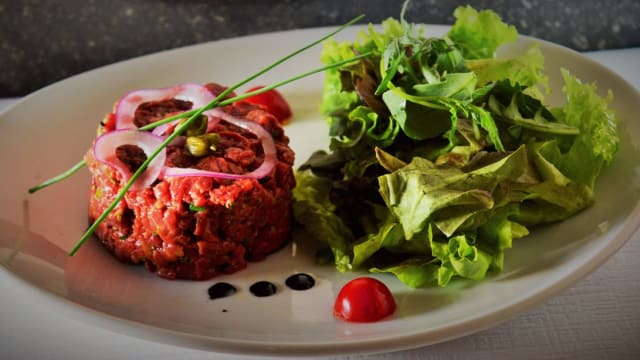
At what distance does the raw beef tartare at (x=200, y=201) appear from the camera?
2287 mm

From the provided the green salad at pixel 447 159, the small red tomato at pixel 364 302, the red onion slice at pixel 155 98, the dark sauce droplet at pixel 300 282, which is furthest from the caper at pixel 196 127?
the small red tomato at pixel 364 302

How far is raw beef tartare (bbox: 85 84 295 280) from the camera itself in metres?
2.29

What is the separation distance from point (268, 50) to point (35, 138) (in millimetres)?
994

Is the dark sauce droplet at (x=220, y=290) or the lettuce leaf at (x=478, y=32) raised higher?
the lettuce leaf at (x=478, y=32)

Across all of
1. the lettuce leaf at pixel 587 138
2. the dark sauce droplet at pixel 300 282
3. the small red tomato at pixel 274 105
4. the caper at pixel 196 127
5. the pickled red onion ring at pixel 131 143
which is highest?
the caper at pixel 196 127

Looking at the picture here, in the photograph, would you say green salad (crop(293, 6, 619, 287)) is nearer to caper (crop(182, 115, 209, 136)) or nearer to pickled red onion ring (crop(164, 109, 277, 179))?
pickled red onion ring (crop(164, 109, 277, 179))

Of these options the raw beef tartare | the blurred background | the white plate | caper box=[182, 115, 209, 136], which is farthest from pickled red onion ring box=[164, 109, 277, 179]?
the blurred background

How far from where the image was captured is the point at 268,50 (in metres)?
3.37

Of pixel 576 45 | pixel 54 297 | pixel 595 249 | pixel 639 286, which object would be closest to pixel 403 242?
pixel 595 249

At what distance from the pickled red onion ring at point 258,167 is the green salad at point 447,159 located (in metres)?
0.20

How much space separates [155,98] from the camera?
2666mm

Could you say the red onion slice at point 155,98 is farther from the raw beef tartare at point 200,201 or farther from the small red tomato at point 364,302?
the small red tomato at point 364,302

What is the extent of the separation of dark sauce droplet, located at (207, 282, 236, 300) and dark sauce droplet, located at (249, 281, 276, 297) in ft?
0.18

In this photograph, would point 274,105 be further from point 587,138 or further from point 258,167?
point 587,138
